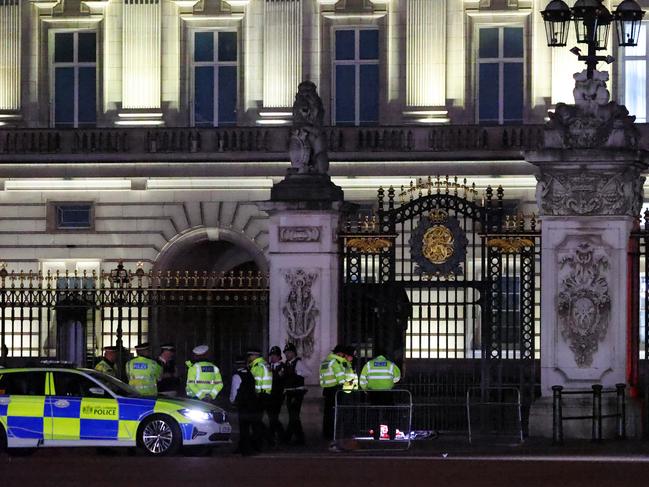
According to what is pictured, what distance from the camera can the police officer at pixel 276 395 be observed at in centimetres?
3231

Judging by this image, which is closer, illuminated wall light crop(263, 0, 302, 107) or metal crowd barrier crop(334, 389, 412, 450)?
metal crowd barrier crop(334, 389, 412, 450)

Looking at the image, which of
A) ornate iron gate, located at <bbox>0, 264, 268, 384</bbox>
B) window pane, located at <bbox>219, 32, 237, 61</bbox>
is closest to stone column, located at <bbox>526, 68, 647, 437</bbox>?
ornate iron gate, located at <bbox>0, 264, 268, 384</bbox>

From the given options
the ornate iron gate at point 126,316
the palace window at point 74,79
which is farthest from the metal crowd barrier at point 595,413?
the palace window at point 74,79

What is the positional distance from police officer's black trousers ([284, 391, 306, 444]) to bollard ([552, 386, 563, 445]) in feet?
11.1

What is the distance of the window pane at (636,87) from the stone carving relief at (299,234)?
23287mm

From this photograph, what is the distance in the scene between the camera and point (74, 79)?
57.0m

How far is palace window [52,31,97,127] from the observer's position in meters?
56.7

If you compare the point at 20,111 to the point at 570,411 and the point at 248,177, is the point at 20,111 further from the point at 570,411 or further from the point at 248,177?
the point at 570,411

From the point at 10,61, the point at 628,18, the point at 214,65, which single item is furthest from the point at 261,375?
the point at 10,61

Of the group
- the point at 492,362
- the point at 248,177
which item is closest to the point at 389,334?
the point at 492,362

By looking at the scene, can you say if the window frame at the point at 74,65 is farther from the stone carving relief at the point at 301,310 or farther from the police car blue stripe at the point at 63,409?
the police car blue stripe at the point at 63,409

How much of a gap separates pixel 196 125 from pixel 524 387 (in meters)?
23.2

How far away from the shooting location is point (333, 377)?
3225 cm

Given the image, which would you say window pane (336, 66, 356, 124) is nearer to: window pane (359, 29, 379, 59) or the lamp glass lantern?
window pane (359, 29, 379, 59)
